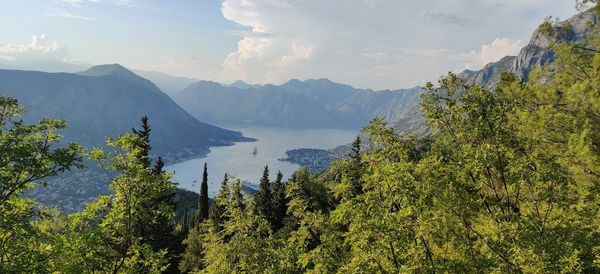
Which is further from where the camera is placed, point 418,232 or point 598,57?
point 598,57

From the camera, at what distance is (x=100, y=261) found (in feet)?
45.7

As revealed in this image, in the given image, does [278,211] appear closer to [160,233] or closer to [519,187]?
[160,233]

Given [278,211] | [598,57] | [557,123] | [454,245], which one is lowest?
[278,211]

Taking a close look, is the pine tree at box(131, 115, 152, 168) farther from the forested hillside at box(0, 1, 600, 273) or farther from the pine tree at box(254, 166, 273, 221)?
the pine tree at box(254, 166, 273, 221)

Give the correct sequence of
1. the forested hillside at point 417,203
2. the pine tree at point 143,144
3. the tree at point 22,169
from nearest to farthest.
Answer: the forested hillside at point 417,203
the tree at point 22,169
the pine tree at point 143,144

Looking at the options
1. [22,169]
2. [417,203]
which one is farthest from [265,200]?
[417,203]

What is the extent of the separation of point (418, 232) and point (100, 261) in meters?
10.9

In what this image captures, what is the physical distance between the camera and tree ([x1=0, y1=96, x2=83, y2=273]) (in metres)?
11.4

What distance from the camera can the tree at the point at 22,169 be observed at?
37.5ft

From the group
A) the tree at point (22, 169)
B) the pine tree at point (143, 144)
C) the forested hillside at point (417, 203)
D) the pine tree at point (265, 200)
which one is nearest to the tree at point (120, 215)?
the forested hillside at point (417, 203)

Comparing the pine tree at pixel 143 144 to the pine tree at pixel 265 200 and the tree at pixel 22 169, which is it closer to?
the tree at pixel 22 169

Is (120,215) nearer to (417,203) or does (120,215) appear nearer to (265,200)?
(417,203)

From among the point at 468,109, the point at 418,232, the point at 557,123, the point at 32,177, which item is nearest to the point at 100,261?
the point at 32,177

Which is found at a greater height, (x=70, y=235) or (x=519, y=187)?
(x=519, y=187)
